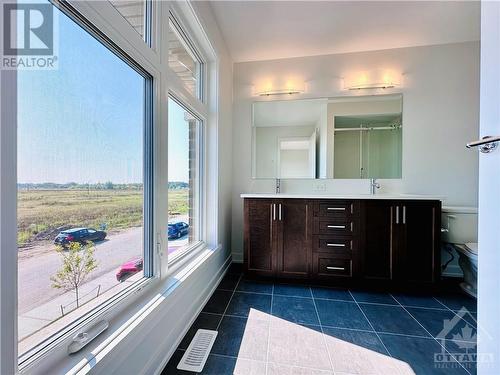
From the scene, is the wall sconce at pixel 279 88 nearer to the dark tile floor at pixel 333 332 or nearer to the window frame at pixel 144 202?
the window frame at pixel 144 202

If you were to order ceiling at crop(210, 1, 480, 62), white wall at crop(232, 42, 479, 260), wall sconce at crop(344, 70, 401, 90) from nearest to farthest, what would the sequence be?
1. ceiling at crop(210, 1, 480, 62)
2. white wall at crop(232, 42, 479, 260)
3. wall sconce at crop(344, 70, 401, 90)

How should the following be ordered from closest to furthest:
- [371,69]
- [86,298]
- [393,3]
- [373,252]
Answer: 1. [86,298]
2. [393,3]
3. [373,252]
4. [371,69]

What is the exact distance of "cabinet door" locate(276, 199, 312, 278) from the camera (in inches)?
90.0

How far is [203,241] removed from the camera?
228 centimetres

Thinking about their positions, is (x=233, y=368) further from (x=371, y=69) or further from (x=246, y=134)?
(x=371, y=69)

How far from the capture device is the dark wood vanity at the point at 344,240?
6.98 feet

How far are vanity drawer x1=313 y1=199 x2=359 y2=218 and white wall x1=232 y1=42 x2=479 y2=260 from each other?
1.88 ft

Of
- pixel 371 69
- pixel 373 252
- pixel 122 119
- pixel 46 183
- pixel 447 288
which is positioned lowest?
pixel 447 288

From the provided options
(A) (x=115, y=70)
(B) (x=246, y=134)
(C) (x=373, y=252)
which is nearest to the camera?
(A) (x=115, y=70)

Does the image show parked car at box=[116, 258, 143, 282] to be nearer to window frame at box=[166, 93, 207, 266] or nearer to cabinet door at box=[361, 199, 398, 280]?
window frame at box=[166, 93, 207, 266]

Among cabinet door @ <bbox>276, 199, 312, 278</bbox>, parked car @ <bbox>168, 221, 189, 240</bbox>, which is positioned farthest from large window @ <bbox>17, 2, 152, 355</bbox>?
cabinet door @ <bbox>276, 199, 312, 278</bbox>

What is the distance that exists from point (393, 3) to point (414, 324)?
276 cm

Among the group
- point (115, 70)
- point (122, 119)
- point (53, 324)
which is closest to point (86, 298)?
point (53, 324)

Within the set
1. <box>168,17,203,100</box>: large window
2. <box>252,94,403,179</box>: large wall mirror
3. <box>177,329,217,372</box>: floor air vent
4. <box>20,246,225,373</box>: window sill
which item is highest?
<box>168,17,203,100</box>: large window
